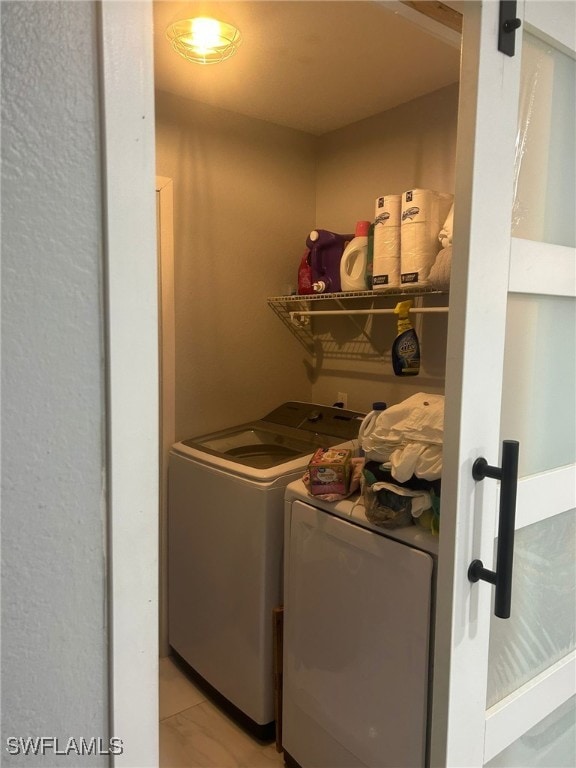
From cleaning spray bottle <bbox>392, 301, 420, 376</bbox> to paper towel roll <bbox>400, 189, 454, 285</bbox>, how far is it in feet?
0.49

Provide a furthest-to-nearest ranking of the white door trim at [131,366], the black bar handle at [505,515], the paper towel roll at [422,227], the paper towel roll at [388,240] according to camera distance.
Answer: the paper towel roll at [388,240], the paper towel roll at [422,227], the black bar handle at [505,515], the white door trim at [131,366]

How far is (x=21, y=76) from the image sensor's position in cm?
62

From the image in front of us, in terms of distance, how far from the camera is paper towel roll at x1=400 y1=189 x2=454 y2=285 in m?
1.92

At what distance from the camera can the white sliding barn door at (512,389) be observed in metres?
1.06

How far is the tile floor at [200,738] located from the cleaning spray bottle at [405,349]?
1.51 meters

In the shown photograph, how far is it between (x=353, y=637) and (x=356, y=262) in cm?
144

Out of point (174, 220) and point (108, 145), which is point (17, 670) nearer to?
point (108, 145)

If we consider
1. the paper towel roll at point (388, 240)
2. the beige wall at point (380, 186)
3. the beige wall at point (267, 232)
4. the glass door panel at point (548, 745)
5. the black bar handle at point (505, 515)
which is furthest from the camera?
the beige wall at point (267, 232)

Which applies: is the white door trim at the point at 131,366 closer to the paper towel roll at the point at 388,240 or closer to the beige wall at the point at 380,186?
the paper towel roll at the point at 388,240

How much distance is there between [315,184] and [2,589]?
8.48 ft

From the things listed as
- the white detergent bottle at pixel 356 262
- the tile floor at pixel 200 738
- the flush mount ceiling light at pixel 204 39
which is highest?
the flush mount ceiling light at pixel 204 39

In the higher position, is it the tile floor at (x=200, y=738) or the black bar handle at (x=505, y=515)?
the black bar handle at (x=505, y=515)

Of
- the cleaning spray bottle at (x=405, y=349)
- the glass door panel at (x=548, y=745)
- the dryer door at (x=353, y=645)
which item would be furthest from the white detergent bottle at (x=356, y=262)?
the glass door panel at (x=548, y=745)

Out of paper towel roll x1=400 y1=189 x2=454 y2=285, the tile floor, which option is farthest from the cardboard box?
the tile floor
